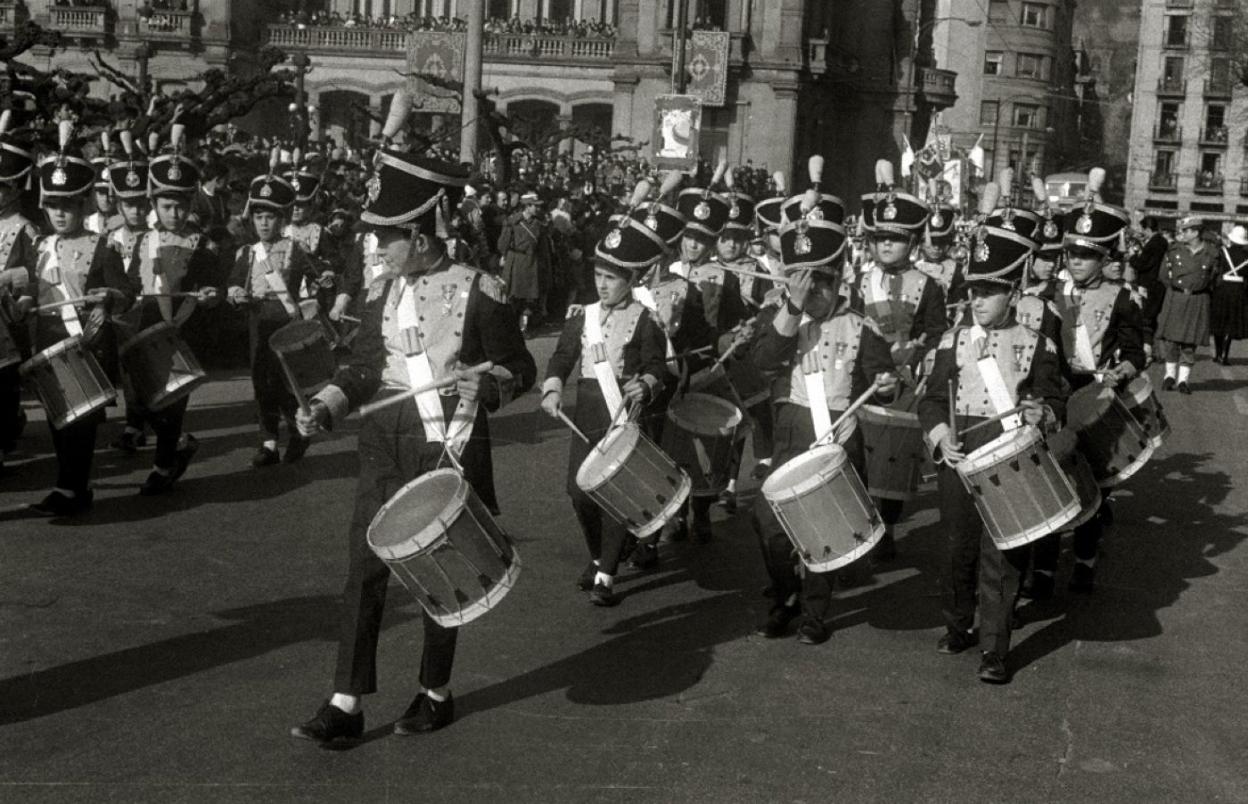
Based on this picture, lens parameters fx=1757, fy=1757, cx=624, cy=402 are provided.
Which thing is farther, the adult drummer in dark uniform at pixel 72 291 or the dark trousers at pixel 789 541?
the adult drummer in dark uniform at pixel 72 291

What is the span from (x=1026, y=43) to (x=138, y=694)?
11955cm

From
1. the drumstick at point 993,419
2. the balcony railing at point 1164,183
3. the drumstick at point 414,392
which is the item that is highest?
the balcony railing at point 1164,183

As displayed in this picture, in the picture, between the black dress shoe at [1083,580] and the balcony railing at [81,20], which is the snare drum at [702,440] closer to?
the black dress shoe at [1083,580]

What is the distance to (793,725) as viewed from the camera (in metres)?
6.82

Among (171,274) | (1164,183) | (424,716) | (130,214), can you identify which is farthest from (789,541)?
(1164,183)

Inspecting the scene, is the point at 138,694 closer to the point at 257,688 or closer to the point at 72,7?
the point at 257,688

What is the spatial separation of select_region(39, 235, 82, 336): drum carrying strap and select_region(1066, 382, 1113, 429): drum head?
563 centimetres

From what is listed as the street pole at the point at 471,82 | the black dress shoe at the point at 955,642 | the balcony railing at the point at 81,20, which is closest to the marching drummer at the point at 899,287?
the black dress shoe at the point at 955,642

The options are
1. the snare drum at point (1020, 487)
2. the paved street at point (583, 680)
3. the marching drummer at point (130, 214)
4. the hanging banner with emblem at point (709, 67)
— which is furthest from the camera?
the hanging banner with emblem at point (709, 67)

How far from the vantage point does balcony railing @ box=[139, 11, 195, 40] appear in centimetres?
5584

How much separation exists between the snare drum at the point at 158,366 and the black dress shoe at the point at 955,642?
4780 mm

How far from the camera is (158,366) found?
1034 cm

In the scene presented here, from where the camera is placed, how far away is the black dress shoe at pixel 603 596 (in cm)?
870

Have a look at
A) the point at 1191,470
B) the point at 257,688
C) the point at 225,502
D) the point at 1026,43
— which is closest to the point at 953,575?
the point at 257,688
